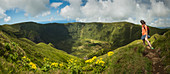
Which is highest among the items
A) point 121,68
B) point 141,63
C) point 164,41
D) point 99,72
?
point 164,41

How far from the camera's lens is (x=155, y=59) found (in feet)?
20.0

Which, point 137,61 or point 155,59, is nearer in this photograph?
point 155,59

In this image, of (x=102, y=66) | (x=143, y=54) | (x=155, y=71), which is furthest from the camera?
(x=102, y=66)

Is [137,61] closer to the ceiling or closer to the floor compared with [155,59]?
closer to the floor

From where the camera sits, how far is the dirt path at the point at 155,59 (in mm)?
5369

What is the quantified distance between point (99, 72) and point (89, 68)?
0.91m

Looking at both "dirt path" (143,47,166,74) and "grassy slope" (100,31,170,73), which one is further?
"grassy slope" (100,31,170,73)

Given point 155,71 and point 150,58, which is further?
point 150,58

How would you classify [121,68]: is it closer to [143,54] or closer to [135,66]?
[135,66]

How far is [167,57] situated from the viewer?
5.67 meters

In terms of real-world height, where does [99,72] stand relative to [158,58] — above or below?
below

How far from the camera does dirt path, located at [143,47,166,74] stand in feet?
17.6

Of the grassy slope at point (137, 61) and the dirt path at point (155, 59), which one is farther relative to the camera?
the grassy slope at point (137, 61)

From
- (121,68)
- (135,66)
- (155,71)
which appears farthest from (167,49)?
(121,68)
